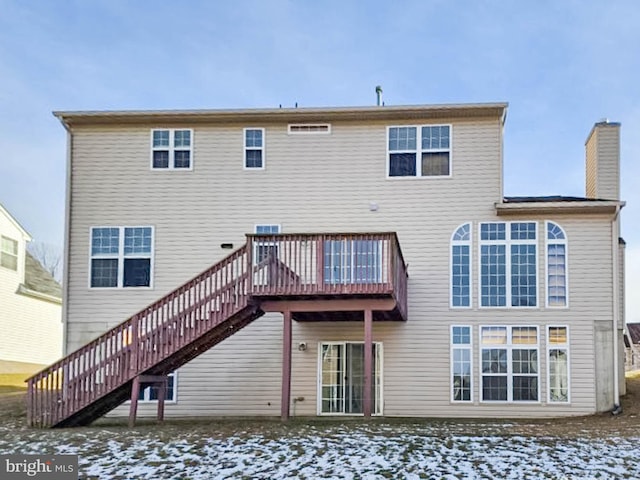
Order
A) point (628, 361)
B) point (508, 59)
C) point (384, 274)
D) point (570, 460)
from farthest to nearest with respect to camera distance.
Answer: point (628, 361) → point (508, 59) → point (384, 274) → point (570, 460)

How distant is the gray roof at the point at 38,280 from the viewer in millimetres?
30825

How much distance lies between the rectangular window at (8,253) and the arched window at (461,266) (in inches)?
689

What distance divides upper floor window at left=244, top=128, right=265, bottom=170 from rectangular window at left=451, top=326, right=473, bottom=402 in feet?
19.3

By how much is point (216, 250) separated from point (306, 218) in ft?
7.17

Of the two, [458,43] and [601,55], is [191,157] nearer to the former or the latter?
[458,43]

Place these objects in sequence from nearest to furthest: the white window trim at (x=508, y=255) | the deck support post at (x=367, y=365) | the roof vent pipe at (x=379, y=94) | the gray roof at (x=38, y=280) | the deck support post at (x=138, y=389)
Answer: the deck support post at (x=367, y=365) < the deck support post at (x=138, y=389) < the white window trim at (x=508, y=255) < the roof vent pipe at (x=379, y=94) < the gray roof at (x=38, y=280)

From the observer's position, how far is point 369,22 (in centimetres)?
2073

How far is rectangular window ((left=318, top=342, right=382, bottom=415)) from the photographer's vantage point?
18172 millimetres

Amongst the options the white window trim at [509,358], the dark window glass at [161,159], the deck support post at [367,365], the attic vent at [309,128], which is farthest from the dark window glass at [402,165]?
the dark window glass at [161,159]

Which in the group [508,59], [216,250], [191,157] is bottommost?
[216,250]

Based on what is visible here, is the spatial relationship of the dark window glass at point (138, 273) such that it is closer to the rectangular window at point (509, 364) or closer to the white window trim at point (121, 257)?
the white window trim at point (121, 257)

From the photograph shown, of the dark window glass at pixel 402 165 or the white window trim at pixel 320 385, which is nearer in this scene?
the white window trim at pixel 320 385

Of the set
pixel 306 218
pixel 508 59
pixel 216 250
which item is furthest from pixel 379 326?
pixel 508 59
